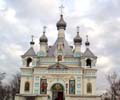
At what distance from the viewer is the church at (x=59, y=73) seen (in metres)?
39.7

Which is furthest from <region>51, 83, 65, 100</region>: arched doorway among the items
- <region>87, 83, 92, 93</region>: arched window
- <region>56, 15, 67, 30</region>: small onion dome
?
<region>56, 15, 67, 30</region>: small onion dome

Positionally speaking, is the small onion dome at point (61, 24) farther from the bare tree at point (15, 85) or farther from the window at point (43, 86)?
the bare tree at point (15, 85)

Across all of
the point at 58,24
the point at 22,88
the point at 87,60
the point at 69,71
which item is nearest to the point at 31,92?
the point at 22,88

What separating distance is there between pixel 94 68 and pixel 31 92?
10875 millimetres

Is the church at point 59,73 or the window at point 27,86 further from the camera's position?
the window at point 27,86

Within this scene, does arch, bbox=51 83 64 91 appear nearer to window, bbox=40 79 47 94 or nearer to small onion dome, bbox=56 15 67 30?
window, bbox=40 79 47 94

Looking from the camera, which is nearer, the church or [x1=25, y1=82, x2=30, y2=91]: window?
the church

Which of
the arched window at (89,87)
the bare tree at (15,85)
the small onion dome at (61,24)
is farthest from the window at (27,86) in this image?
the bare tree at (15,85)

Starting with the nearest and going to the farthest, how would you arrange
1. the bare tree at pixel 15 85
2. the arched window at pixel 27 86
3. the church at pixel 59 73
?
the church at pixel 59 73 < the arched window at pixel 27 86 < the bare tree at pixel 15 85

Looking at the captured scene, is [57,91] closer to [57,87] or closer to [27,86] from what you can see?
[57,87]

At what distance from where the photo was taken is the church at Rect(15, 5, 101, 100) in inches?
1563

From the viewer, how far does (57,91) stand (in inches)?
1588

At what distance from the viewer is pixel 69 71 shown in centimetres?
4012

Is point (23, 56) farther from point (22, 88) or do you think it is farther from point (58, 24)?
point (58, 24)
